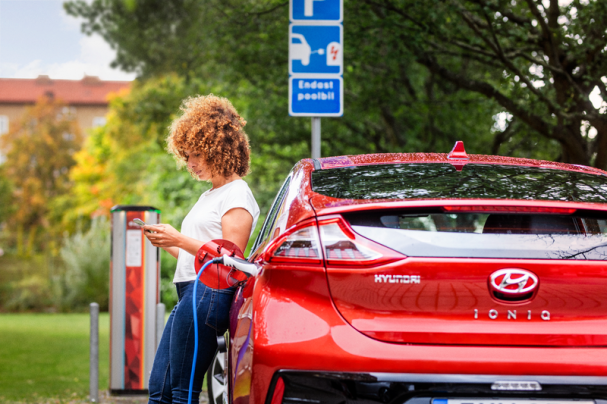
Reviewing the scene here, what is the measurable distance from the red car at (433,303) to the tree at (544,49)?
545cm

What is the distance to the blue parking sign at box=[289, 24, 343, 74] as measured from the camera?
5363 mm

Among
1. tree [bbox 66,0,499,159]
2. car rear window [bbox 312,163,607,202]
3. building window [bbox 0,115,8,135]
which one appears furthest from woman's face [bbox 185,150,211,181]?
building window [bbox 0,115,8,135]

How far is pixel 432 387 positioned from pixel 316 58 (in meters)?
3.91

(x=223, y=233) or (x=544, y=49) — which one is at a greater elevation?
(x=544, y=49)

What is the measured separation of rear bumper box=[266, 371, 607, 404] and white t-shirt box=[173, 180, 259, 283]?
3.72 feet

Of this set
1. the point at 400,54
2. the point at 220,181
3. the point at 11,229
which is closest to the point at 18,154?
the point at 11,229

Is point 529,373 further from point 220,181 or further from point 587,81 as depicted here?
point 587,81

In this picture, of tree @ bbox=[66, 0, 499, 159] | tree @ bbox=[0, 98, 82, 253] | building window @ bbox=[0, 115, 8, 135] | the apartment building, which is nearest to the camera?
tree @ bbox=[66, 0, 499, 159]

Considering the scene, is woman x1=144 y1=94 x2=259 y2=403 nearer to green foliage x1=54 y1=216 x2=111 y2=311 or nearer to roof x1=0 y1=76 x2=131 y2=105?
green foliage x1=54 y1=216 x2=111 y2=311

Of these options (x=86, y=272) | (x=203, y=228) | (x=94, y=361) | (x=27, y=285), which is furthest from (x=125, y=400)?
(x=27, y=285)

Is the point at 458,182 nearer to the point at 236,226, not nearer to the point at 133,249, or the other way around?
the point at 236,226

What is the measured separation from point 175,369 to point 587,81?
592 centimetres

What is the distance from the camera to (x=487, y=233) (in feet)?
6.72

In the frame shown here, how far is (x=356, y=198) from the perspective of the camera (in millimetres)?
2152
